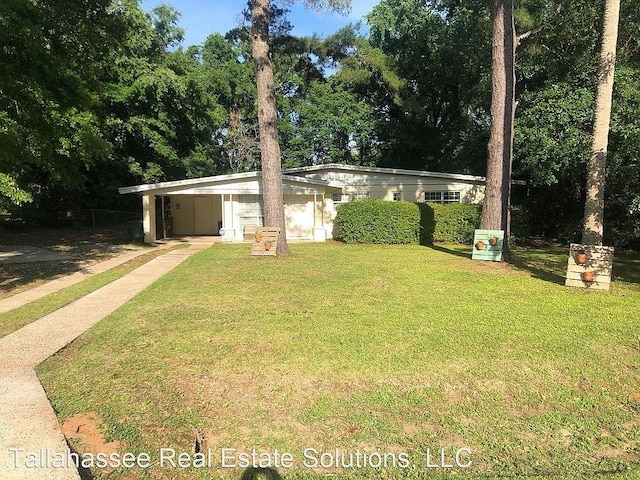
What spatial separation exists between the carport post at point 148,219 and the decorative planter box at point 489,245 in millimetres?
12677

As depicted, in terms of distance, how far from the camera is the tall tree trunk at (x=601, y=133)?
9.13m

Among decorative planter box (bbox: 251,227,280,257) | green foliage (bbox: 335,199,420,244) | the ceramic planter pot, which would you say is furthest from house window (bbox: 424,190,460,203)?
the ceramic planter pot

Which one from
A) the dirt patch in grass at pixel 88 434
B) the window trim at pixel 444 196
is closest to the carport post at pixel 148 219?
the window trim at pixel 444 196

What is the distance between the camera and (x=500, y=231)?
1088cm

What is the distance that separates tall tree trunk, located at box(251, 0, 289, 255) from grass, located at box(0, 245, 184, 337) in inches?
161

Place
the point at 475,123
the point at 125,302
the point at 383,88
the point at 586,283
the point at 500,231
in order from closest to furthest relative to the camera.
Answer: the point at 125,302
the point at 586,283
the point at 500,231
the point at 475,123
the point at 383,88

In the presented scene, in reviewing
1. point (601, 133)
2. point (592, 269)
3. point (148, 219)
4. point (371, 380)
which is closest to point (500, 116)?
point (601, 133)

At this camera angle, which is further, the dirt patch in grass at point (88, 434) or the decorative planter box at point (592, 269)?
the decorative planter box at point (592, 269)

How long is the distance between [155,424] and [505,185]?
10735mm

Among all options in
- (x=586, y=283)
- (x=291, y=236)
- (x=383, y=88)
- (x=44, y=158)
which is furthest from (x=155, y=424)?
(x=383, y=88)

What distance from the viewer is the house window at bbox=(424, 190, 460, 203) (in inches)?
771

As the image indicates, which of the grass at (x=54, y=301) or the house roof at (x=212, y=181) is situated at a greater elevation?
the house roof at (x=212, y=181)

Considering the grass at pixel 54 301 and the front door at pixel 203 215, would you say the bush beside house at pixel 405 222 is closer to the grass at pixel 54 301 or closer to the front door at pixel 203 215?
the front door at pixel 203 215

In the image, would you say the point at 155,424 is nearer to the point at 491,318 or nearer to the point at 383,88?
the point at 491,318
